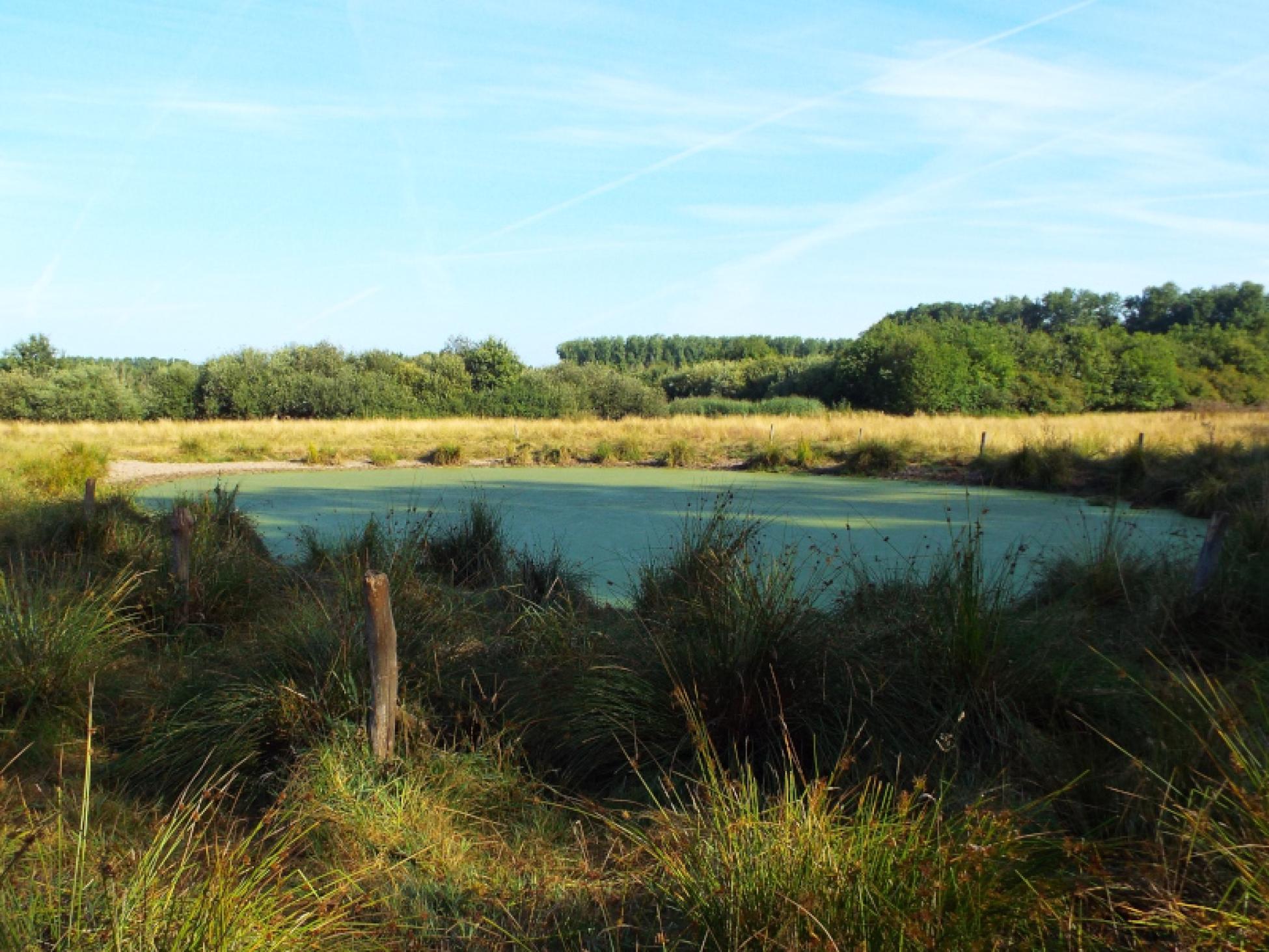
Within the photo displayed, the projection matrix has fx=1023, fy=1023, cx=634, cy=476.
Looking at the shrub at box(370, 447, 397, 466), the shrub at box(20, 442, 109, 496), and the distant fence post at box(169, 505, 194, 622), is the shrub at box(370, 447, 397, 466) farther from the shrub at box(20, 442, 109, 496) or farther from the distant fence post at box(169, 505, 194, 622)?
the distant fence post at box(169, 505, 194, 622)

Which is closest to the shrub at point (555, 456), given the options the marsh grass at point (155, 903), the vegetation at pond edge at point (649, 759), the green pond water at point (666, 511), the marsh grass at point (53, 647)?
the green pond water at point (666, 511)

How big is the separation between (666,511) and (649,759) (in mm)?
7844

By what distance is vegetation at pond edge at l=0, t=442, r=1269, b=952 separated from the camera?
1763 mm

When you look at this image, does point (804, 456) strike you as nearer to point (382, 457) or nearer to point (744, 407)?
point (382, 457)

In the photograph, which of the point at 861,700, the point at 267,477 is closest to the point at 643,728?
the point at 861,700

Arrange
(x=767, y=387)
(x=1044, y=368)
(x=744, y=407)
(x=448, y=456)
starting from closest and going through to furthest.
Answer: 1. (x=448, y=456)
2. (x=744, y=407)
3. (x=1044, y=368)
4. (x=767, y=387)

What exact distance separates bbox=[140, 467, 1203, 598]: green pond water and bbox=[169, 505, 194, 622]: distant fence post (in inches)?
80.6

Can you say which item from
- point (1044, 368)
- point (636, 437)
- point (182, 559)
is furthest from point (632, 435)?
point (1044, 368)

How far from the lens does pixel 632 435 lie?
21.1 meters

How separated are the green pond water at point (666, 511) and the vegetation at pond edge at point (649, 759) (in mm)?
1205

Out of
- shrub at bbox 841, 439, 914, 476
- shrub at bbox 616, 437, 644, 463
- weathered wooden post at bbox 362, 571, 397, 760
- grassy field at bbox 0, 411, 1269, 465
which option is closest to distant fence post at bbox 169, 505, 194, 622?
weathered wooden post at bbox 362, 571, 397, 760

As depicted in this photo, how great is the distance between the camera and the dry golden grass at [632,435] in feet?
53.7

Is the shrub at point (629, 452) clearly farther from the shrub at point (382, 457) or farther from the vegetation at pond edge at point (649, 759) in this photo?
the vegetation at pond edge at point (649, 759)

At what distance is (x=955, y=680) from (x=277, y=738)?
2.12m
